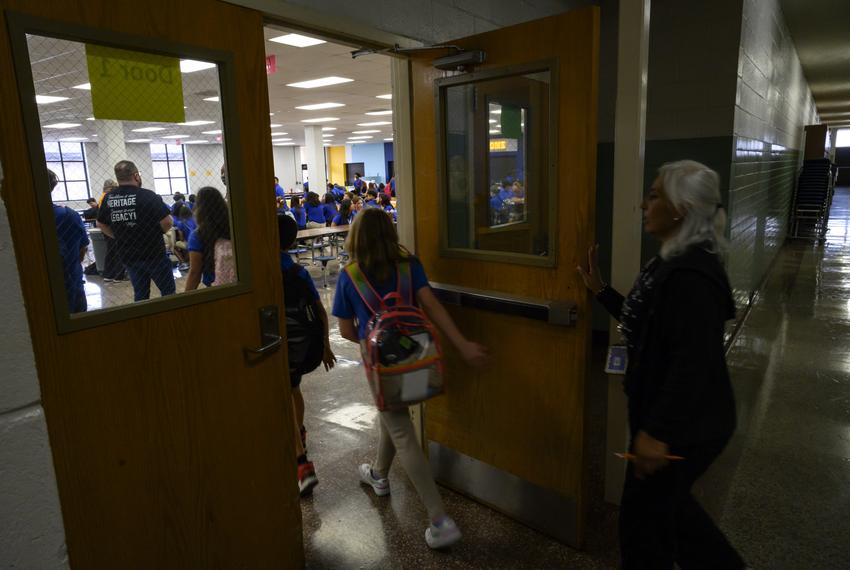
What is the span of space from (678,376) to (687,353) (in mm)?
71

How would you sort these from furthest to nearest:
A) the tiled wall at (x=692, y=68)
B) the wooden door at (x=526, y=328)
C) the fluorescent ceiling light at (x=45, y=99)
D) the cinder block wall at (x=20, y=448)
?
1. the tiled wall at (x=692, y=68)
2. the wooden door at (x=526, y=328)
3. the fluorescent ceiling light at (x=45, y=99)
4. the cinder block wall at (x=20, y=448)

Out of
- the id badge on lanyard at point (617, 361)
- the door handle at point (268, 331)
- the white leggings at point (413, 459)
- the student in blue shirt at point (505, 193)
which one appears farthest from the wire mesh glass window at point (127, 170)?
the id badge on lanyard at point (617, 361)

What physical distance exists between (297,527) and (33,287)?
132cm

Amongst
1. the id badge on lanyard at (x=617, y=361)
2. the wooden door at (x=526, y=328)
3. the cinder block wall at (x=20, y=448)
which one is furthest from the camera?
the id badge on lanyard at (x=617, y=361)

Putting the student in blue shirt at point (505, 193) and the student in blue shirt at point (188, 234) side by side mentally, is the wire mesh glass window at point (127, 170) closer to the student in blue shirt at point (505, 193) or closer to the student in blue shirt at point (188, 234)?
the student in blue shirt at point (188, 234)

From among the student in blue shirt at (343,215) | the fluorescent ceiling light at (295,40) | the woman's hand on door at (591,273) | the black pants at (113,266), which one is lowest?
the student in blue shirt at (343,215)

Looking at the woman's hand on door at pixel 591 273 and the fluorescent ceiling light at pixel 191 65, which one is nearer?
the fluorescent ceiling light at pixel 191 65

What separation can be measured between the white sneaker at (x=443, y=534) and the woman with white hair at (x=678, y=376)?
0.74 m

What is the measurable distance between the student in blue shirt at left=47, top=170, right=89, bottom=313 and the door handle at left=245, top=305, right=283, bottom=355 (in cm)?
55

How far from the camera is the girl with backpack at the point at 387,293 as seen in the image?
225 centimetres

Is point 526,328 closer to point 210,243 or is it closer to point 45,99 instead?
point 210,243

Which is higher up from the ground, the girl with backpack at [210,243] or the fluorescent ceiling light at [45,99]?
the fluorescent ceiling light at [45,99]

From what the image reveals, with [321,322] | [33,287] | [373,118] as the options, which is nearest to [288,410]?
[321,322]

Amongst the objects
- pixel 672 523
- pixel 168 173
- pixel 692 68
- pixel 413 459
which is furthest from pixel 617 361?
pixel 168 173
